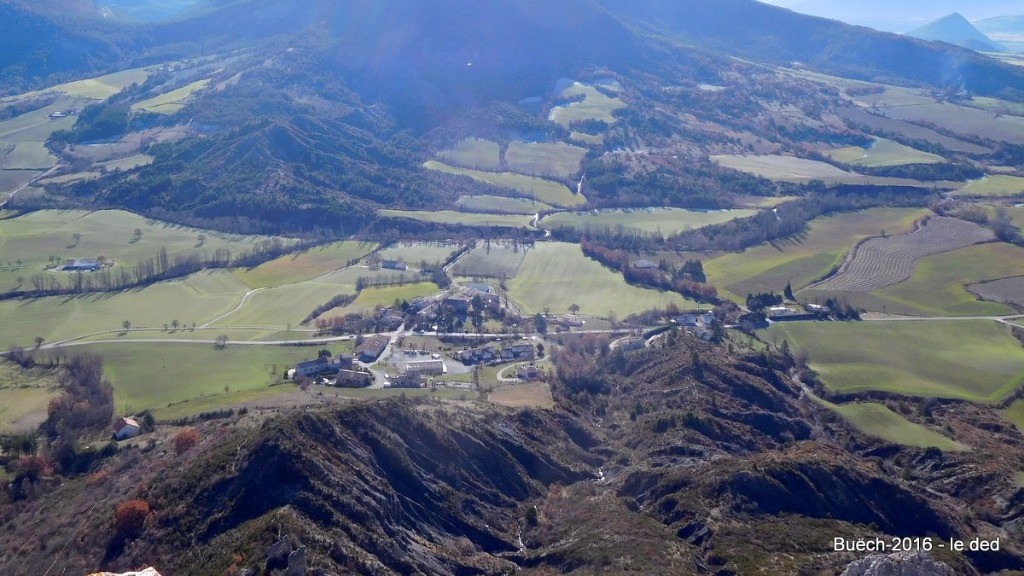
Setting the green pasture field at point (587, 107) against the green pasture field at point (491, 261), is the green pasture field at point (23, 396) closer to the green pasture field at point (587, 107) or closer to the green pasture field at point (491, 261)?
the green pasture field at point (491, 261)

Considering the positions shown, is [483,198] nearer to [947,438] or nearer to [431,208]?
[431,208]

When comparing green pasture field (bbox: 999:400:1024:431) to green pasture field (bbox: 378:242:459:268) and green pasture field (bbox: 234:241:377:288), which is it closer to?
green pasture field (bbox: 378:242:459:268)

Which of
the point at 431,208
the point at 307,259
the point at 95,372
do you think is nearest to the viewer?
the point at 95,372

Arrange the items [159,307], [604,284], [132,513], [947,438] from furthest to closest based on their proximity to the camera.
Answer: [604,284] < [159,307] < [947,438] < [132,513]

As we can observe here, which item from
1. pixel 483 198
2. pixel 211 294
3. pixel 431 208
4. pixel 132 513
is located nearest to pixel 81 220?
pixel 211 294

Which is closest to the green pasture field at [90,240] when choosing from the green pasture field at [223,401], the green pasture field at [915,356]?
the green pasture field at [223,401]

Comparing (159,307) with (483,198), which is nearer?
(159,307)

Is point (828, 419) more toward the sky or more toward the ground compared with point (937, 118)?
more toward the ground
